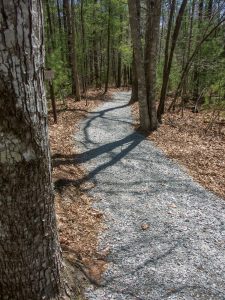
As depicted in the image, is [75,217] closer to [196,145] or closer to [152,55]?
[196,145]

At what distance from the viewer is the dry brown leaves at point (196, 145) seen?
7128 mm

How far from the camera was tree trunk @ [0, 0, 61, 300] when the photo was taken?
70.8 inches

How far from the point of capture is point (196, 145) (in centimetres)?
949

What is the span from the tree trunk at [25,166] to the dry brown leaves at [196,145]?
15.4 ft

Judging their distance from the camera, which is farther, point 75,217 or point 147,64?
point 147,64

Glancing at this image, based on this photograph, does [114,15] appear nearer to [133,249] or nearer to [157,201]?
[157,201]

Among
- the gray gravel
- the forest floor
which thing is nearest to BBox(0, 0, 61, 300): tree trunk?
the forest floor

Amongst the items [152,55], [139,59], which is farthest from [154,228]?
[152,55]

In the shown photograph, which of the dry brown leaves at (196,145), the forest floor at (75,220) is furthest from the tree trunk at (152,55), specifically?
the forest floor at (75,220)

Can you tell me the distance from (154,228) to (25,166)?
3.29 meters

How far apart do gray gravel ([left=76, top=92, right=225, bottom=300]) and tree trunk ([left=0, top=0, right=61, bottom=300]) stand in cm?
114

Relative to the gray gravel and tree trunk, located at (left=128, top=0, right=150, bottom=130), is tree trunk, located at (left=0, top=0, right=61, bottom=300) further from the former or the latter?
tree trunk, located at (left=128, top=0, right=150, bottom=130)

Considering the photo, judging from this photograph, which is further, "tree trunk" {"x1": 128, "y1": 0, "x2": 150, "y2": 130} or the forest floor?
"tree trunk" {"x1": 128, "y1": 0, "x2": 150, "y2": 130}

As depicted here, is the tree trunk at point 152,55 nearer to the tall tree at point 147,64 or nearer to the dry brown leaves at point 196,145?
the tall tree at point 147,64
